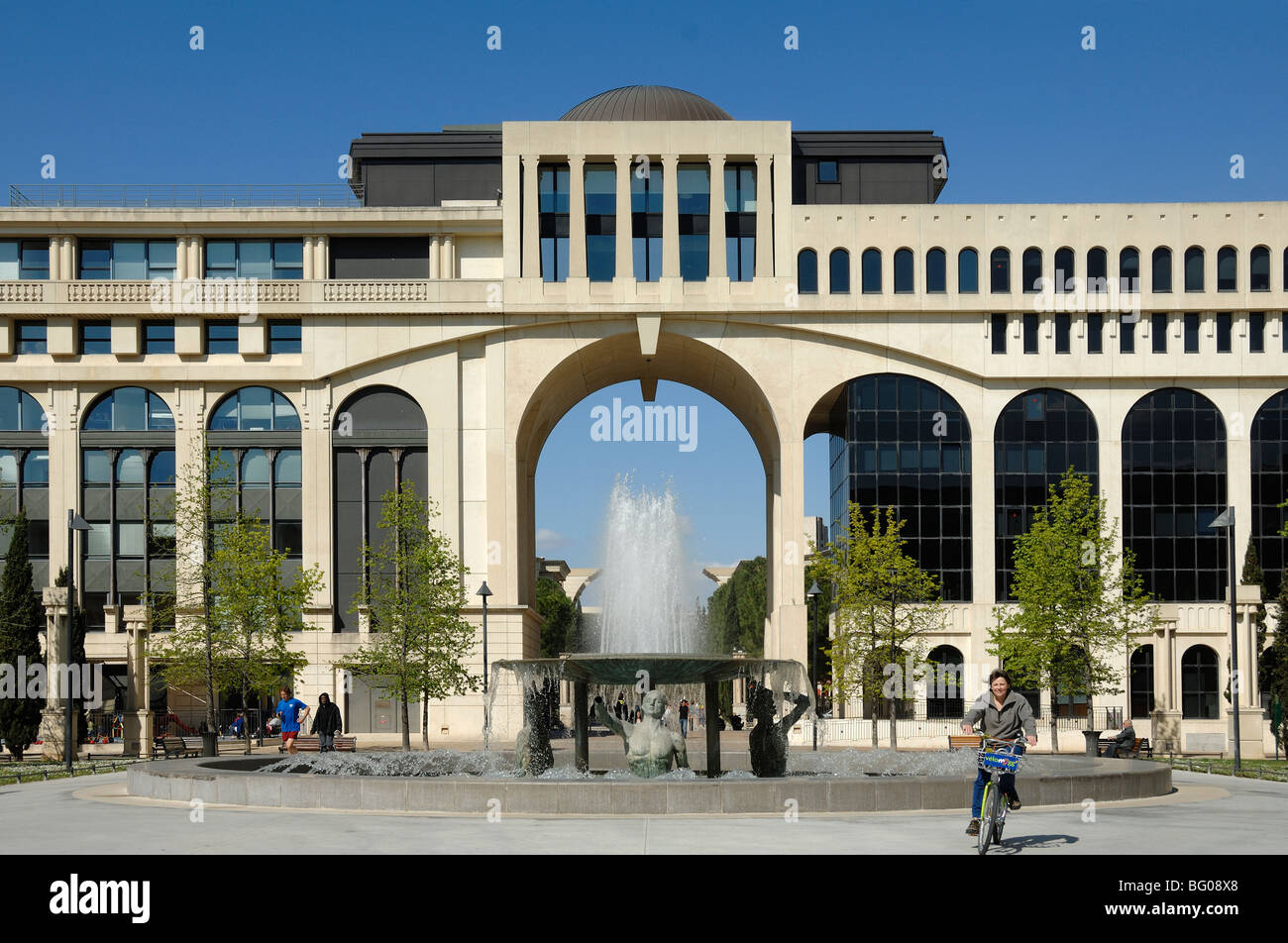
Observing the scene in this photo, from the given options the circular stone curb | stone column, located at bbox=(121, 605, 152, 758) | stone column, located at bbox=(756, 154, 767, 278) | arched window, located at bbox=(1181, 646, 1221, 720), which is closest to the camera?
the circular stone curb

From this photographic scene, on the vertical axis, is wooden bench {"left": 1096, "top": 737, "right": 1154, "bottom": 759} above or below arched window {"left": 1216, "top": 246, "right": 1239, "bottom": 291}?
below

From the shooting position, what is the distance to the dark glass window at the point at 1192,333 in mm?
59000

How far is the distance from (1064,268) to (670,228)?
1541 cm

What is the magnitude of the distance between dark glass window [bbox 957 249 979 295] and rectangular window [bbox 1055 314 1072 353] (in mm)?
3544

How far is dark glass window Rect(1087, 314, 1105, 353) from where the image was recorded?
193ft

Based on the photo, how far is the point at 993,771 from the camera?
15.4 meters

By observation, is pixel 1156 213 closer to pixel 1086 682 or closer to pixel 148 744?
pixel 1086 682

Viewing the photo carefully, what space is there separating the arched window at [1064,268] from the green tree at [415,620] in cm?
2592

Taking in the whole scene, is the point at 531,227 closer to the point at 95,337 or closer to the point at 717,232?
the point at 717,232

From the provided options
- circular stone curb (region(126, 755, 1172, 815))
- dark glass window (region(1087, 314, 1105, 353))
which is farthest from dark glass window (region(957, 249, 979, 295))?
circular stone curb (region(126, 755, 1172, 815))

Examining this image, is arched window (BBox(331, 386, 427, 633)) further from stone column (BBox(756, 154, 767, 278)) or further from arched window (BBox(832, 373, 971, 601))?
arched window (BBox(832, 373, 971, 601))

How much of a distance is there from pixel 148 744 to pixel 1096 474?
119 feet
